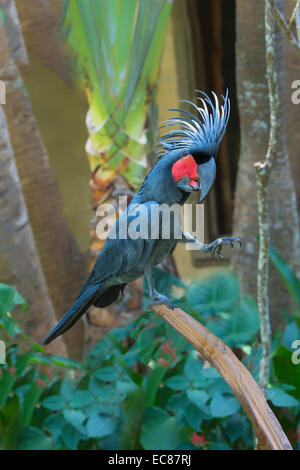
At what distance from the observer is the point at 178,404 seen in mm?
1285

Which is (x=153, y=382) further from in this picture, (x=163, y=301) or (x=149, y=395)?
(x=163, y=301)

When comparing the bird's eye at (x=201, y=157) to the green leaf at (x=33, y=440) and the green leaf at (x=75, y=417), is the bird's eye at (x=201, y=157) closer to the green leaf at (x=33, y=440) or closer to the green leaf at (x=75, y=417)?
the green leaf at (x=75, y=417)

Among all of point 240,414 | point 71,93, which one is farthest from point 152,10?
point 240,414

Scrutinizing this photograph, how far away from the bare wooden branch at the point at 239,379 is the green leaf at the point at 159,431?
1.93ft

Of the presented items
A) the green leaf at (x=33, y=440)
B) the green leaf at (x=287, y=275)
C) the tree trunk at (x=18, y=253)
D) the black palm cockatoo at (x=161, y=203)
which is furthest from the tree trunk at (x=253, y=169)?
the black palm cockatoo at (x=161, y=203)

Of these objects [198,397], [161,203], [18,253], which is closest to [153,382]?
[198,397]

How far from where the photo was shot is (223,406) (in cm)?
121

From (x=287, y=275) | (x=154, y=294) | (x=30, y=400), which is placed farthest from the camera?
(x=287, y=275)

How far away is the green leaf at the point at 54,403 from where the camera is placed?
1.30 meters

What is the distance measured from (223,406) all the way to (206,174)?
2.31 feet

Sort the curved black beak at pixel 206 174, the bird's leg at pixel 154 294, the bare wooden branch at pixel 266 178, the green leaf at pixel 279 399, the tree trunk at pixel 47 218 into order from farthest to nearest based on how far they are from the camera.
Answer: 1. the tree trunk at pixel 47 218
2. the green leaf at pixel 279 399
3. the bare wooden branch at pixel 266 178
4. the bird's leg at pixel 154 294
5. the curved black beak at pixel 206 174

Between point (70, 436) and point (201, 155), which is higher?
point (201, 155)

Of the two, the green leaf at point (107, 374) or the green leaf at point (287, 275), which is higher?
the green leaf at point (287, 275)

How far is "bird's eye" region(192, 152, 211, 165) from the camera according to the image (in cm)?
67
